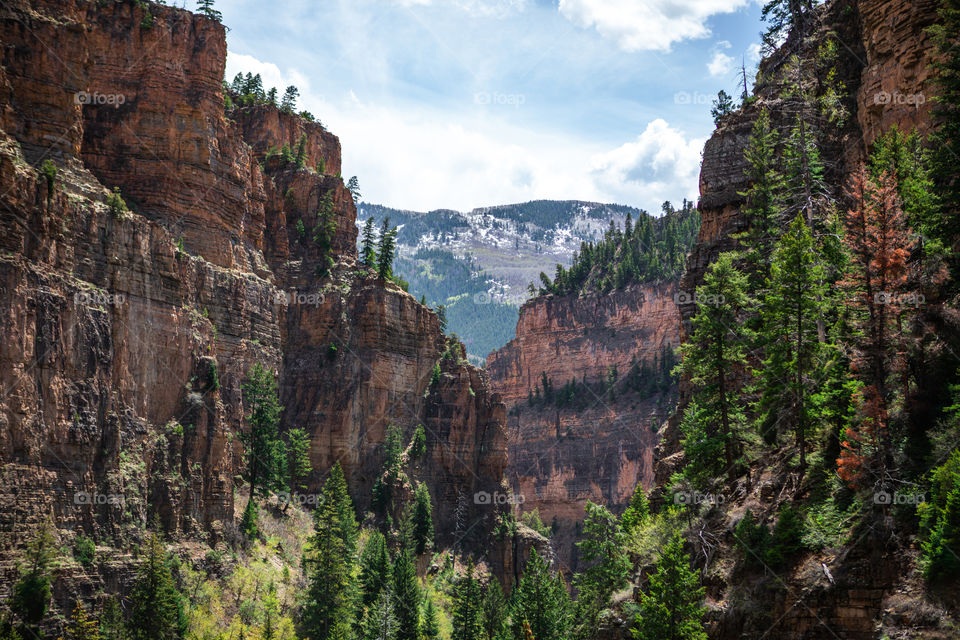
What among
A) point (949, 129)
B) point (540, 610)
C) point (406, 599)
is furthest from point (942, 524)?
point (406, 599)

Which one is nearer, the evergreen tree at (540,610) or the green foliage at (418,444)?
the evergreen tree at (540,610)

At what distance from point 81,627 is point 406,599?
28312 millimetres

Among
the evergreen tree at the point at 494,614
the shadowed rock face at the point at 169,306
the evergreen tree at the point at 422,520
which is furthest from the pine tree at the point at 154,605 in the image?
the evergreen tree at the point at 422,520

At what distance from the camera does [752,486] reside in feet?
156

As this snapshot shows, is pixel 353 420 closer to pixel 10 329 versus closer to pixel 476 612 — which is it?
pixel 476 612

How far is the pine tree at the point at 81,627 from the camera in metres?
54.9

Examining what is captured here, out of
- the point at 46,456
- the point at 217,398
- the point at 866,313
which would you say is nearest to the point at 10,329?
the point at 46,456

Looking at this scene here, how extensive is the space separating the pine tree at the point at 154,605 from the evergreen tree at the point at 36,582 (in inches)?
222

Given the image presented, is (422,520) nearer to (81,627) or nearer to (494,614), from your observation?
(494,614)

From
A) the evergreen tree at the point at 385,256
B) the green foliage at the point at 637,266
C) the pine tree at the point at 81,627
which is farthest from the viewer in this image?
the green foliage at the point at 637,266

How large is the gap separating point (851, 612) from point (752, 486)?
35.2ft

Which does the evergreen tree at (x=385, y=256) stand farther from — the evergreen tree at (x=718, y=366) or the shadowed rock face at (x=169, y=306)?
the evergreen tree at (x=718, y=366)

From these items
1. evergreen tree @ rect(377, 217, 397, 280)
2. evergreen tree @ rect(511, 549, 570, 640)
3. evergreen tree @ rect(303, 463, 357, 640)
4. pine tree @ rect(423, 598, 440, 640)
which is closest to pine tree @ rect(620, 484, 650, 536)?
evergreen tree @ rect(511, 549, 570, 640)

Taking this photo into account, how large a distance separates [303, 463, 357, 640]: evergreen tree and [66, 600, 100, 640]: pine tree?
1704 centimetres
